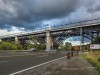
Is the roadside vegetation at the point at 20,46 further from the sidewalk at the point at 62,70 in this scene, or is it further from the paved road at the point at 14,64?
the sidewalk at the point at 62,70

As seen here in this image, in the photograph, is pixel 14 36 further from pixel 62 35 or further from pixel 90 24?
pixel 90 24

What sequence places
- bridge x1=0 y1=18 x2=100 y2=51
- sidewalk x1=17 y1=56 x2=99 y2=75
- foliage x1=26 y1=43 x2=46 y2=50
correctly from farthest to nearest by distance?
foliage x1=26 y1=43 x2=46 y2=50 → bridge x1=0 y1=18 x2=100 y2=51 → sidewalk x1=17 y1=56 x2=99 y2=75

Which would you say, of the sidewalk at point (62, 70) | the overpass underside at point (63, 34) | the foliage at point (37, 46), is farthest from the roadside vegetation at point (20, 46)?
the sidewalk at point (62, 70)

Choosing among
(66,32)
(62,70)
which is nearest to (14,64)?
(62,70)

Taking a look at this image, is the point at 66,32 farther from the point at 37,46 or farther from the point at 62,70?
the point at 62,70

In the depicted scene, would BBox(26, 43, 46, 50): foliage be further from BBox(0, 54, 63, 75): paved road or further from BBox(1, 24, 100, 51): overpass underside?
BBox(0, 54, 63, 75): paved road

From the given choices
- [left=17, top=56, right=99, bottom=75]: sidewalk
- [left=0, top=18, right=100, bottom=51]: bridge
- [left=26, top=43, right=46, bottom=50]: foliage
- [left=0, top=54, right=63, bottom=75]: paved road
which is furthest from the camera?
[left=26, top=43, right=46, bottom=50]: foliage

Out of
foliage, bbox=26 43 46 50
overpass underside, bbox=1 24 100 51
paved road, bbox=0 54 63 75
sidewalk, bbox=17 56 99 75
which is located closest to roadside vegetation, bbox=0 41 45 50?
foliage, bbox=26 43 46 50

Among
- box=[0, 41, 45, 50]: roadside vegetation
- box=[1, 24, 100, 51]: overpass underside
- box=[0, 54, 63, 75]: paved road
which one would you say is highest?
box=[1, 24, 100, 51]: overpass underside

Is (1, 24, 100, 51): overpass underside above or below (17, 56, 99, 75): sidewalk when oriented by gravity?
above

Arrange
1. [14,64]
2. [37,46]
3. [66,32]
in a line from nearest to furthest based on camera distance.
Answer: [14,64] < [66,32] < [37,46]

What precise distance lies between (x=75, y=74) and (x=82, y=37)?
236ft

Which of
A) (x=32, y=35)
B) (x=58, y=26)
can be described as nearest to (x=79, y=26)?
(x=58, y=26)

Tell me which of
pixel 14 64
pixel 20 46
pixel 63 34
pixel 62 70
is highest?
→ pixel 63 34
